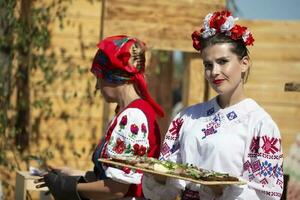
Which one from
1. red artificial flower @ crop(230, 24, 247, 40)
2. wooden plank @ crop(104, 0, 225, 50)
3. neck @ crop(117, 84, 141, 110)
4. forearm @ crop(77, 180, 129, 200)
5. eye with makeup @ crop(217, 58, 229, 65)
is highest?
wooden plank @ crop(104, 0, 225, 50)

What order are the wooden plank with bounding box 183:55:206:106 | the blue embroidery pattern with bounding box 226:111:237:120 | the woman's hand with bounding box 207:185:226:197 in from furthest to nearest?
the wooden plank with bounding box 183:55:206:106
the blue embroidery pattern with bounding box 226:111:237:120
the woman's hand with bounding box 207:185:226:197

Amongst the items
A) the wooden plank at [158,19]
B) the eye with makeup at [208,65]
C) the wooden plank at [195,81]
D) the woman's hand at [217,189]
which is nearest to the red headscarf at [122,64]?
the eye with makeup at [208,65]

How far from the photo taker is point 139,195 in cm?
261

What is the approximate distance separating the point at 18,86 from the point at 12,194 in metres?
0.91

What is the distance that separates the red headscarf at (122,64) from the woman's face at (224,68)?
388mm

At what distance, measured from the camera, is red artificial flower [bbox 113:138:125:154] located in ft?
8.34

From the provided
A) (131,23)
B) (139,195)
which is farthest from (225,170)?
(131,23)

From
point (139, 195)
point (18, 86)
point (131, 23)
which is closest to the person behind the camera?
point (139, 195)

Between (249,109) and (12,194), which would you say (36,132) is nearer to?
(12,194)

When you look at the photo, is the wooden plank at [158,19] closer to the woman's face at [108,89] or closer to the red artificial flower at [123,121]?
the woman's face at [108,89]

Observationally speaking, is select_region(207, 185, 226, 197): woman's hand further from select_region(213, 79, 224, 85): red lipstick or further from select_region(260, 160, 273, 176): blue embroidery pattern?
select_region(213, 79, 224, 85): red lipstick

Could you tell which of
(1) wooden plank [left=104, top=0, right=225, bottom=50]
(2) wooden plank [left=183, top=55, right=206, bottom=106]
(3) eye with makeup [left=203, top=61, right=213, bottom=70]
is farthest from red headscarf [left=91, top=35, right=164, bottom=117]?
(2) wooden plank [left=183, top=55, right=206, bottom=106]

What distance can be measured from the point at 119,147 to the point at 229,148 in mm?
490

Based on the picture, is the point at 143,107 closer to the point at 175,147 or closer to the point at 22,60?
the point at 175,147
